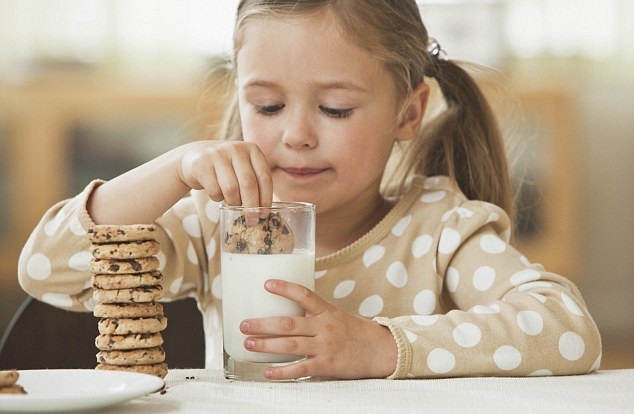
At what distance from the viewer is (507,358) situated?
1010 millimetres

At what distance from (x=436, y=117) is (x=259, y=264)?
2.30ft

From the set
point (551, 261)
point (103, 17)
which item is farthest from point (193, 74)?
point (551, 261)

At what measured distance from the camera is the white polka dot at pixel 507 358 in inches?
39.6

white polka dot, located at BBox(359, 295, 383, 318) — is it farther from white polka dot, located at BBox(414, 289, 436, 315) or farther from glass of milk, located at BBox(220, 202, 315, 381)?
glass of milk, located at BBox(220, 202, 315, 381)

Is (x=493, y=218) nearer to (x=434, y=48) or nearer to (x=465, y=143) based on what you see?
(x=465, y=143)

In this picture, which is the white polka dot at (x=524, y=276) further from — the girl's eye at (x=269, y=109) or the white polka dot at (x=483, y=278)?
the girl's eye at (x=269, y=109)

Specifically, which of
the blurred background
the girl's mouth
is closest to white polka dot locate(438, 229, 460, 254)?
the girl's mouth

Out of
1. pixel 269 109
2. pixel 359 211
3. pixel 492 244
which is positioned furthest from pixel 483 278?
pixel 269 109

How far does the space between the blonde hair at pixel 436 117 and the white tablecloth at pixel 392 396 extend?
1.88ft

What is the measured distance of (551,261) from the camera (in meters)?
3.50

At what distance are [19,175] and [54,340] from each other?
2187 millimetres

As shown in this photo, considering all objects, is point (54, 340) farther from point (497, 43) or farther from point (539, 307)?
point (497, 43)

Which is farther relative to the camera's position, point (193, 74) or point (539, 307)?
point (193, 74)

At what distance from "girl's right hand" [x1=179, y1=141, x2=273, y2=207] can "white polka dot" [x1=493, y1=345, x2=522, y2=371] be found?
0.30 meters
